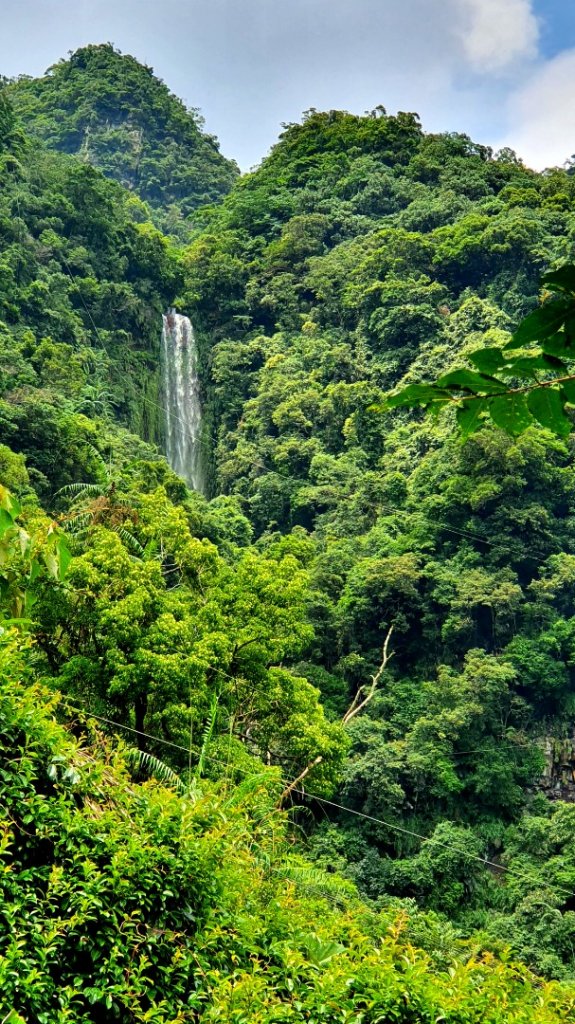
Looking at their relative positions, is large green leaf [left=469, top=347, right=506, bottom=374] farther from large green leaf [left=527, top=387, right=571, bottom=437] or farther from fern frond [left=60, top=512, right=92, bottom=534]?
fern frond [left=60, top=512, right=92, bottom=534]

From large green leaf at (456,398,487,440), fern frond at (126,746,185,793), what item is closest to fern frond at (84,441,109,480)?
fern frond at (126,746,185,793)

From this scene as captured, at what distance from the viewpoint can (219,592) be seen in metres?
11.3

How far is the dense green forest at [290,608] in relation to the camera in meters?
3.68

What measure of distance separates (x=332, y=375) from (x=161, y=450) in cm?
618

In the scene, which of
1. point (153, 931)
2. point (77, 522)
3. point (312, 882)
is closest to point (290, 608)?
point (77, 522)

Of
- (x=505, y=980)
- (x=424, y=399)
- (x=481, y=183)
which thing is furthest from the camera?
(x=481, y=183)

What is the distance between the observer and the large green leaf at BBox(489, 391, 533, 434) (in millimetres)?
983

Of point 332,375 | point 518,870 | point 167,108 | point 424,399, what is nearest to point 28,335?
point 332,375

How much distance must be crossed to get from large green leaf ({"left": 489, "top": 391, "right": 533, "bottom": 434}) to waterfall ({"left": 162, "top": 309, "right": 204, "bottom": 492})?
2712 cm

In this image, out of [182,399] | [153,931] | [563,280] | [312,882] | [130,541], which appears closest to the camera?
[563,280]

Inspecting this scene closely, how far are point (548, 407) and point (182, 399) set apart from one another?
3004 centimetres

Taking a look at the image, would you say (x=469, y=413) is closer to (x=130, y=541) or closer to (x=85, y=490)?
(x=130, y=541)

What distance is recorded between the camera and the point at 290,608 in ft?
38.0

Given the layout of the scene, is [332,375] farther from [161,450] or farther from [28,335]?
[28,335]
